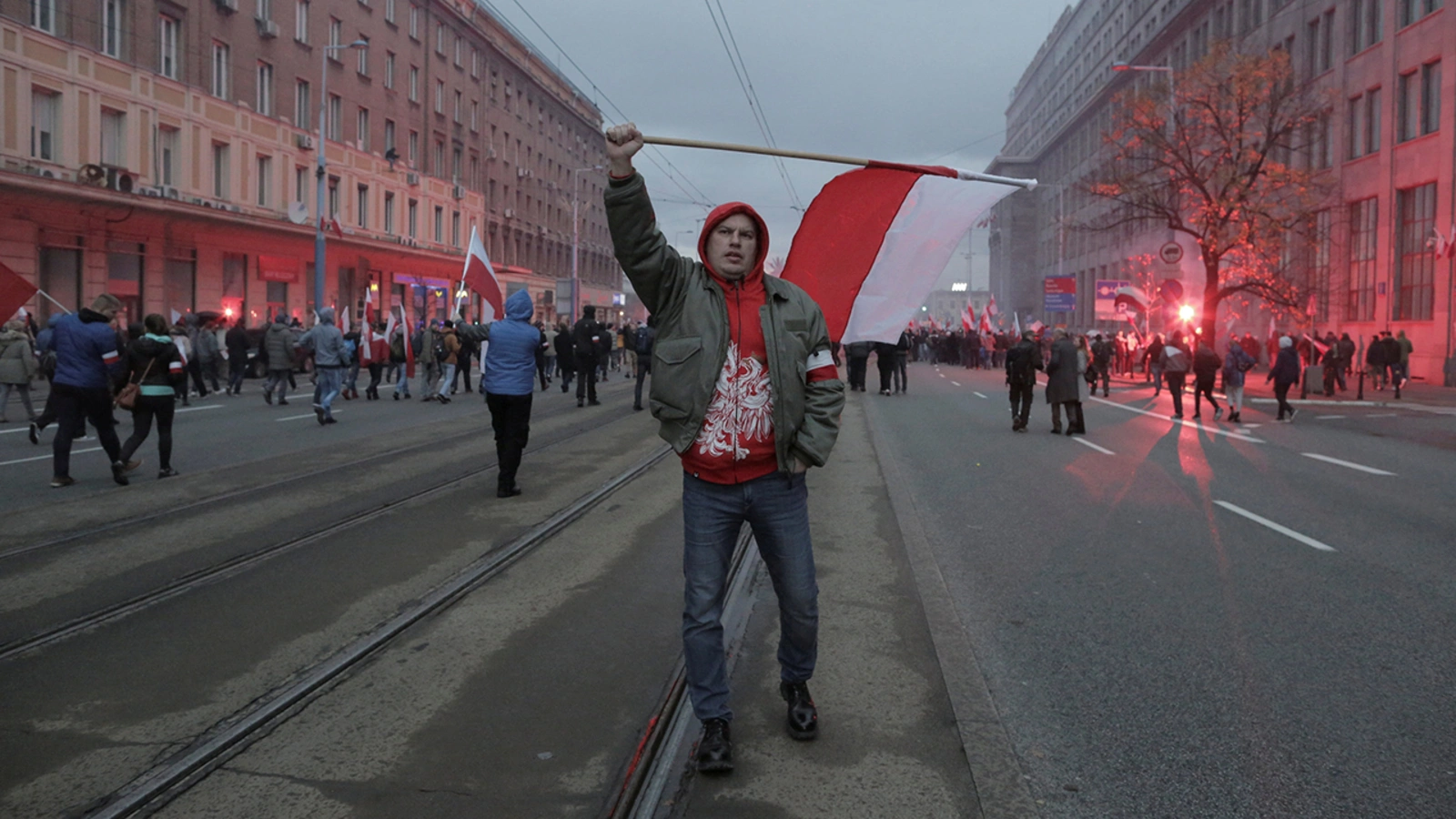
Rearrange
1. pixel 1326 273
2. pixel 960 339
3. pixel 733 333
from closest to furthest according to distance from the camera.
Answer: pixel 733 333 < pixel 1326 273 < pixel 960 339

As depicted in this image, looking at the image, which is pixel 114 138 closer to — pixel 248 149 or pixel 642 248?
pixel 248 149

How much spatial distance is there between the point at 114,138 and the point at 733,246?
3032cm

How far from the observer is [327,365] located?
17.9m

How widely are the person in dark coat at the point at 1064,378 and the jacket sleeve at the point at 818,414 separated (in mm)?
14079

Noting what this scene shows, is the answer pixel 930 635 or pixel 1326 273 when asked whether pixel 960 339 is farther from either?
pixel 930 635

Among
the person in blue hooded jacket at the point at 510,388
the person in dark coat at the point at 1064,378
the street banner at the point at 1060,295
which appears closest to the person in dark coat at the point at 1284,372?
the person in dark coat at the point at 1064,378

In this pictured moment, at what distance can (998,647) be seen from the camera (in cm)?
544

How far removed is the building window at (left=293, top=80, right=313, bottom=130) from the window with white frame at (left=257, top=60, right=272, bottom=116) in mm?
1354

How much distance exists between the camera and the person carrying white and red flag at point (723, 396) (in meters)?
3.78

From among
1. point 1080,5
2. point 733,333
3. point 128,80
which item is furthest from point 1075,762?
point 1080,5

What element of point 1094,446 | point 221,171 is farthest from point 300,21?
point 1094,446

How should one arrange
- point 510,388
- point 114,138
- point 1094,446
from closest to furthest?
point 510,388
point 1094,446
point 114,138

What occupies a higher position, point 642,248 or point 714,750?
point 642,248

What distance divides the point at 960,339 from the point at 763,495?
175 feet
